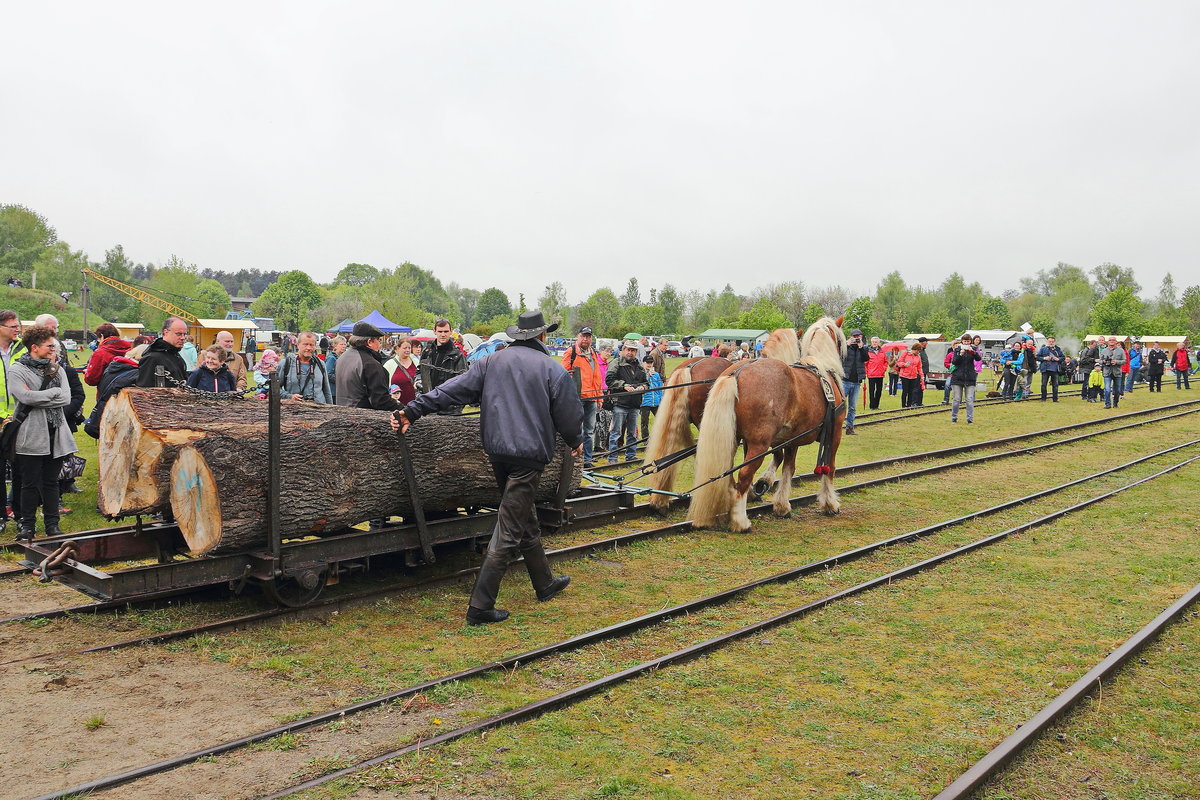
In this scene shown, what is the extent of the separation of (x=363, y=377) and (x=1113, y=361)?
73.1ft

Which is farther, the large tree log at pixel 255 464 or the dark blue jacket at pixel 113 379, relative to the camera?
the dark blue jacket at pixel 113 379

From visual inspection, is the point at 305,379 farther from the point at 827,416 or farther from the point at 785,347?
the point at 827,416

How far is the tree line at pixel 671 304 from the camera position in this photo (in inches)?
3031

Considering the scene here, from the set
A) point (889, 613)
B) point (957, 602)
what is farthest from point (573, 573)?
point (957, 602)

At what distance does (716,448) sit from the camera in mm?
8367

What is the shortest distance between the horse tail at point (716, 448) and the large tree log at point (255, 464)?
2937 millimetres

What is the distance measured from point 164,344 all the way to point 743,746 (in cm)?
584

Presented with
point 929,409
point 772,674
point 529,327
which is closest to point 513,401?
point 529,327

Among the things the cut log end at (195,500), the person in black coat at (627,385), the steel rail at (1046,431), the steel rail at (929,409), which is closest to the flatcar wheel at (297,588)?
the cut log end at (195,500)

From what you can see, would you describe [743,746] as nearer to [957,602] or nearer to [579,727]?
[579,727]

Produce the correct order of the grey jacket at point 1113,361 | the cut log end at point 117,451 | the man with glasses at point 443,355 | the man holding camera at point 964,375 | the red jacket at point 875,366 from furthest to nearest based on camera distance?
the grey jacket at point 1113,361 → the red jacket at point 875,366 → the man holding camera at point 964,375 → the man with glasses at point 443,355 → the cut log end at point 117,451

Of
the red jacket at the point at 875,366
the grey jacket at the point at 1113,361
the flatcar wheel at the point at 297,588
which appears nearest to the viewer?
the flatcar wheel at the point at 297,588

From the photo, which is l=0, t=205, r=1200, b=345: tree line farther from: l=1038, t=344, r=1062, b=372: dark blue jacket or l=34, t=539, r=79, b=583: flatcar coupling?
l=34, t=539, r=79, b=583: flatcar coupling

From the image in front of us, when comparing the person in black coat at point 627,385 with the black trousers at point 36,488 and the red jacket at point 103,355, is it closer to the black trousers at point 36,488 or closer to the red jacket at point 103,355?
the red jacket at point 103,355
